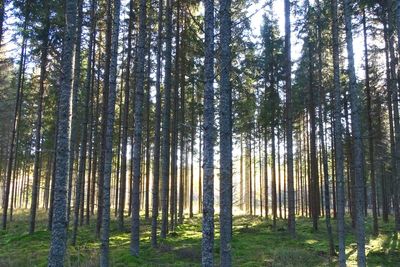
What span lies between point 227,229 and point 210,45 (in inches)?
190

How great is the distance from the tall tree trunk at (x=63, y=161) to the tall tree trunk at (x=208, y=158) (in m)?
2.92

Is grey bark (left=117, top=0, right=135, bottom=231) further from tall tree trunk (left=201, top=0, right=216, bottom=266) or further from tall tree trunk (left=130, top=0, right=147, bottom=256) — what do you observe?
tall tree trunk (left=201, top=0, right=216, bottom=266)

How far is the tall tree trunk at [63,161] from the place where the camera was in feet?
25.9

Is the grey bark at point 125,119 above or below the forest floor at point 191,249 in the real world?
above

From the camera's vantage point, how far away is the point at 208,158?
799 cm

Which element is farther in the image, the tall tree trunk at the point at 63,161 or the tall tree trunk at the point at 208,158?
the tall tree trunk at the point at 63,161

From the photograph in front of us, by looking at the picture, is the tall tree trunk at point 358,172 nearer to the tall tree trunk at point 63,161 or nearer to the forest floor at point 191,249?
the forest floor at point 191,249

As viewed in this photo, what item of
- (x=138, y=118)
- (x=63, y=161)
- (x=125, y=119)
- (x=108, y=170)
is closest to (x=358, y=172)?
(x=108, y=170)

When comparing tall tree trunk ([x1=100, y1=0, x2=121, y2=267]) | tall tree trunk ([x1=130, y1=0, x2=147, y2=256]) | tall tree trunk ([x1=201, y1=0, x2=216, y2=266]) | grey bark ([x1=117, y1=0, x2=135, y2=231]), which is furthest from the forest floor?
tall tree trunk ([x1=201, y1=0, x2=216, y2=266])

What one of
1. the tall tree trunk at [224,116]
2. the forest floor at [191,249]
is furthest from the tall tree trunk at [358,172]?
the tall tree trunk at [224,116]

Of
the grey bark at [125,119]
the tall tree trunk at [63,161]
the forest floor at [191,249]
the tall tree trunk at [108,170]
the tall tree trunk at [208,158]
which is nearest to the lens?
the tall tree trunk at [208,158]

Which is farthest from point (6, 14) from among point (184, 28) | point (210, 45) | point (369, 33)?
point (369, 33)

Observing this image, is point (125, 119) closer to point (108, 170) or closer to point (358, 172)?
point (108, 170)

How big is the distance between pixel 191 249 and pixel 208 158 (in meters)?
8.44
